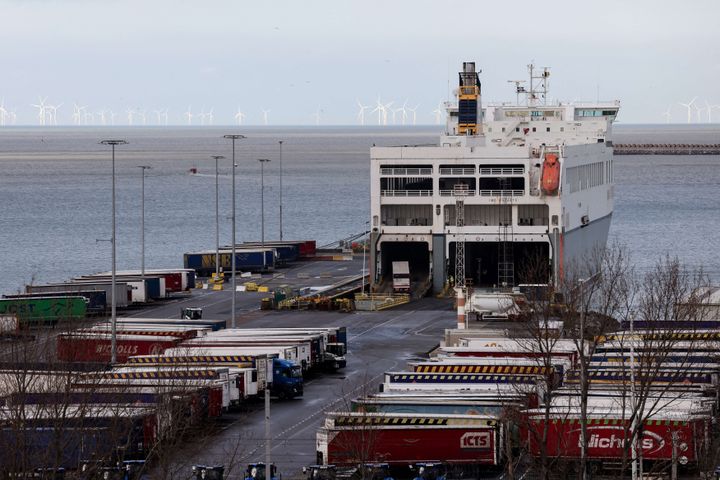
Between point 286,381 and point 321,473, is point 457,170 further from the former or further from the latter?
point 321,473

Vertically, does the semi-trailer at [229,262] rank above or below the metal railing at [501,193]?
below

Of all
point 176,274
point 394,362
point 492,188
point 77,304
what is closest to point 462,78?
point 492,188

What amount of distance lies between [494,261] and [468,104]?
18374 millimetres

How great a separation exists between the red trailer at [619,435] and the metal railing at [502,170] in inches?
1926

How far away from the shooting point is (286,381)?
181ft

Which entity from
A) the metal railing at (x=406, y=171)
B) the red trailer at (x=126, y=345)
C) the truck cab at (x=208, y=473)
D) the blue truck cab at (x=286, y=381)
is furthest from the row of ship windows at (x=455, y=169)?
the truck cab at (x=208, y=473)

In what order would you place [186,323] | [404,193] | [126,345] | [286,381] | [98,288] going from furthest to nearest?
1. [404,193]
2. [98,288]
3. [186,323]
4. [126,345]
5. [286,381]

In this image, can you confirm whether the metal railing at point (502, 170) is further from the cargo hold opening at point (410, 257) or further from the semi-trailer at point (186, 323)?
the semi-trailer at point (186, 323)

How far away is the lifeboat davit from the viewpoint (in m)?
90.4

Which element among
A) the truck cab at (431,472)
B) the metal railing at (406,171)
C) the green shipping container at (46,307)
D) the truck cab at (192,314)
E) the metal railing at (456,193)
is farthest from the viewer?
the metal railing at (406,171)

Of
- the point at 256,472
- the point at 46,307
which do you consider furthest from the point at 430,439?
the point at 46,307

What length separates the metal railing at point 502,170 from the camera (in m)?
91.3

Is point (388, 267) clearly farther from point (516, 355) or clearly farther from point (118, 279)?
point (516, 355)

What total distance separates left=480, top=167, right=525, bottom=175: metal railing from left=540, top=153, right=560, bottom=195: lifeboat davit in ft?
5.10
